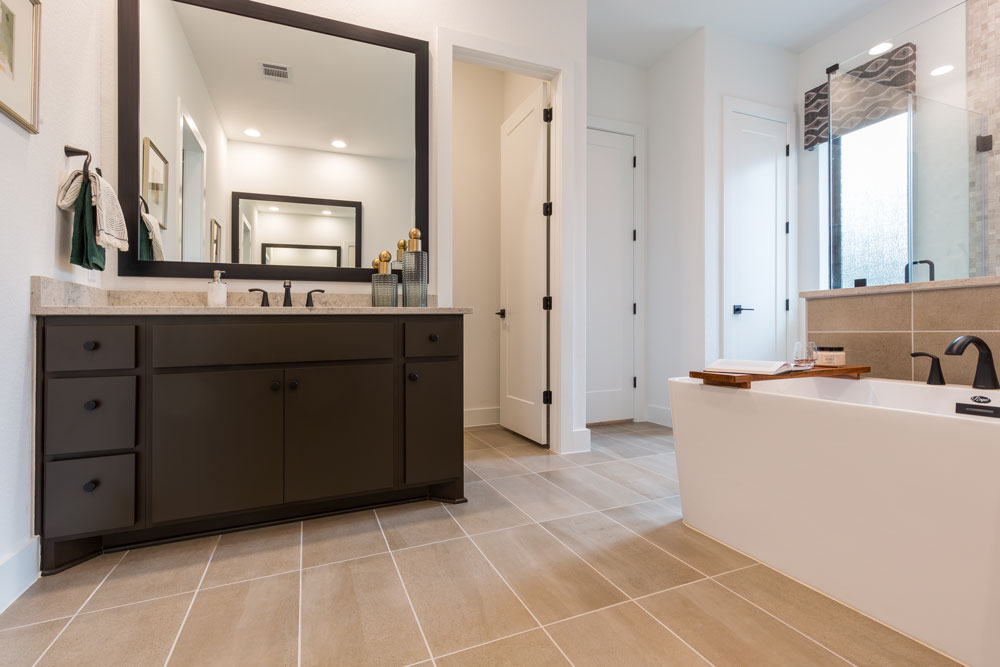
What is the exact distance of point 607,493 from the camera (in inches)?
89.8

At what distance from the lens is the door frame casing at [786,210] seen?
3705 mm

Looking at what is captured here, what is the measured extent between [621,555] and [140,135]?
8.68 feet

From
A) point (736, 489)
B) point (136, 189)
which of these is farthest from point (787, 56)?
point (136, 189)

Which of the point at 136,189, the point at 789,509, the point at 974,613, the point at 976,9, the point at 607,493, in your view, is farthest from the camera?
the point at 976,9

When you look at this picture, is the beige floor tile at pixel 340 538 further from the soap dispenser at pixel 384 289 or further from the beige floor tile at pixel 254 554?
the soap dispenser at pixel 384 289

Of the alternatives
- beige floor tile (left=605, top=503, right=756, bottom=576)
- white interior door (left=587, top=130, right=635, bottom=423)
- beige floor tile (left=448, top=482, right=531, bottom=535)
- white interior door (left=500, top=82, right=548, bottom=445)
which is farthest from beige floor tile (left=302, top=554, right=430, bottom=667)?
white interior door (left=587, top=130, right=635, bottom=423)

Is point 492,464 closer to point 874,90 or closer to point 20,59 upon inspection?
point 20,59

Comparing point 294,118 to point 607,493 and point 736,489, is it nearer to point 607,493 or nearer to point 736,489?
point 607,493

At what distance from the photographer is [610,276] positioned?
4.04 m

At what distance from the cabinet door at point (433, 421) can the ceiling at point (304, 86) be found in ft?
4.14

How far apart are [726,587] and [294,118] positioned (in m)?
2.70

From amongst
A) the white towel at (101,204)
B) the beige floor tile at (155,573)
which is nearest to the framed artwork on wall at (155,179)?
the white towel at (101,204)

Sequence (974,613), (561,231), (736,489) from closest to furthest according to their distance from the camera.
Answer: (974,613) → (736,489) → (561,231)

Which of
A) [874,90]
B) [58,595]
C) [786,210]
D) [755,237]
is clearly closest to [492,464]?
[58,595]
